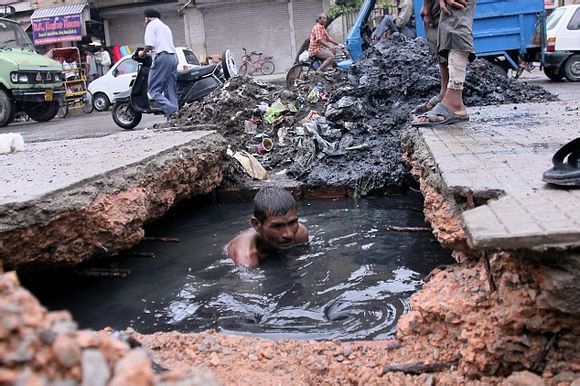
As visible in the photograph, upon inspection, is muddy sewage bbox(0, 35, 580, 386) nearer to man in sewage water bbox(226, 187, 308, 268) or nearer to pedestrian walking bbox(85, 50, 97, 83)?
man in sewage water bbox(226, 187, 308, 268)

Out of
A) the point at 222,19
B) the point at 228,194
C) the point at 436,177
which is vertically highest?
the point at 222,19

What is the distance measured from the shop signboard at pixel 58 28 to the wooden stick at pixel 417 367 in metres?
27.5

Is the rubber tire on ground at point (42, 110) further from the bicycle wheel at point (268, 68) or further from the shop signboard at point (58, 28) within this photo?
the bicycle wheel at point (268, 68)

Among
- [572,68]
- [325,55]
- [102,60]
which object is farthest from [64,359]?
[102,60]

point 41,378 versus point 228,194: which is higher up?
point 41,378

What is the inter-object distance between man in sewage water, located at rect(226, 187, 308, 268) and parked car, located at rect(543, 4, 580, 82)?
12.8m

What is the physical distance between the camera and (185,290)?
4.21 metres

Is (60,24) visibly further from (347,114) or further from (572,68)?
(347,114)

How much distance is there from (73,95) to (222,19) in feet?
28.3

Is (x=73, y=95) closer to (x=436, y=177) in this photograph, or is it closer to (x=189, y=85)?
(x=189, y=85)

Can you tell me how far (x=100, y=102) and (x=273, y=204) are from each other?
1812 cm

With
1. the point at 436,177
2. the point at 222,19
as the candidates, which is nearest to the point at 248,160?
the point at 436,177

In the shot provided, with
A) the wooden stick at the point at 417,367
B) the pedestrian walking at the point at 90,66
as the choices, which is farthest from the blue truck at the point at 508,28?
the pedestrian walking at the point at 90,66

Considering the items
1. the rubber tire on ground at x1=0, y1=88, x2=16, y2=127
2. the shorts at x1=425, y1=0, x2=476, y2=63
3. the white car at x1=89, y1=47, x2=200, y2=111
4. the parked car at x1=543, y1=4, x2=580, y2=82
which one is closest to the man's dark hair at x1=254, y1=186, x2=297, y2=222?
the shorts at x1=425, y1=0, x2=476, y2=63
